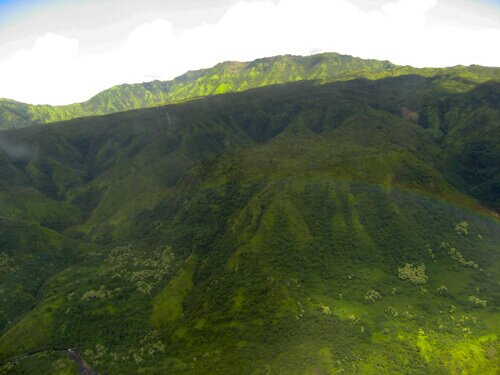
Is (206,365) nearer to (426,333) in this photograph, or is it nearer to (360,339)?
(360,339)

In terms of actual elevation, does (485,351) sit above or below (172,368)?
above

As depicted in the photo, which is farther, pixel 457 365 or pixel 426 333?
pixel 426 333

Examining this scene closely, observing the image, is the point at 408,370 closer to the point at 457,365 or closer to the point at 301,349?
the point at 457,365

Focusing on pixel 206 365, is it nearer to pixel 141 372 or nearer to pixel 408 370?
pixel 141 372

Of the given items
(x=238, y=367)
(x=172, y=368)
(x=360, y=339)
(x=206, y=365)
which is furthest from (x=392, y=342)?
(x=172, y=368)

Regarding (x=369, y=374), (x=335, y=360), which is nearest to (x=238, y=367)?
(x=335, y=360)

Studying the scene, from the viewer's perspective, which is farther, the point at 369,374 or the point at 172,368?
the point at 172,368

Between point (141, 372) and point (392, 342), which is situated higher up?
point (392, 342)
